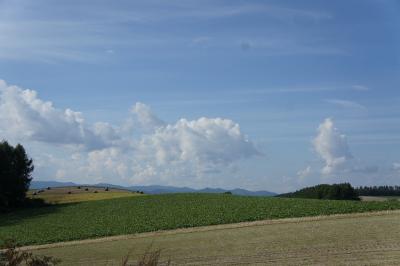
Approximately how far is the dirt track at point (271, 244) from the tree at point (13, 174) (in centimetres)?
3580

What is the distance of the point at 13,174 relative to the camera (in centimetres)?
7194

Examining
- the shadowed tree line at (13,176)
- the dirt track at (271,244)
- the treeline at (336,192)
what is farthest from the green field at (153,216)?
the treeline at (336,192)

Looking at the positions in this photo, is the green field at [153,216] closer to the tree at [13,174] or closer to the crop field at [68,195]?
the tree at [13,174]

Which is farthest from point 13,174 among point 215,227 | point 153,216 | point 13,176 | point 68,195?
point 215,227

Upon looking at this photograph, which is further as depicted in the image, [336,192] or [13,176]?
[336,192]

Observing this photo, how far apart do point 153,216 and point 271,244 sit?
2217 centimetres

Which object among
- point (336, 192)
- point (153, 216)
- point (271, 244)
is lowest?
point (271, 244)

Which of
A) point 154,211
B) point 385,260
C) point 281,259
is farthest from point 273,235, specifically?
point 154,211

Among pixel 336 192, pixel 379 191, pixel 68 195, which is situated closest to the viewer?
pixel 336 192

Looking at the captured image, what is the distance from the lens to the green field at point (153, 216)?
40625 mm

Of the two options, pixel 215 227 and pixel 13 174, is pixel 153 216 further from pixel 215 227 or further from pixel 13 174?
pixel 13 174

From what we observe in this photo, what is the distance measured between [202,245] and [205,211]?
17156mm

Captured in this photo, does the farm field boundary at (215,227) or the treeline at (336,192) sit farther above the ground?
the treeline at (336,192)

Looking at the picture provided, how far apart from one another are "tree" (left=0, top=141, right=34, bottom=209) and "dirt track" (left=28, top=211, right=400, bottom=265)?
3580cm
